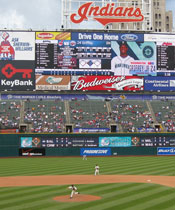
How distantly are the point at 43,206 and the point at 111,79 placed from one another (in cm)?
4377

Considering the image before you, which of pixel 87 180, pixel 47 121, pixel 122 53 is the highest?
pixel 122 53

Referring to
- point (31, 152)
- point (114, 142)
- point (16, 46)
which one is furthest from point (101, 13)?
point (31, 152)

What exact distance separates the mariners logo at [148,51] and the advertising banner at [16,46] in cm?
1750

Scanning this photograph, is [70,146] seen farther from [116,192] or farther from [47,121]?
[116,192]

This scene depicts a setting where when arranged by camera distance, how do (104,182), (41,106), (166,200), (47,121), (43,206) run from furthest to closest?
1. (41,106)
2. (47,121)
3. (104,182)
4. (166,200)
5. (43,206)

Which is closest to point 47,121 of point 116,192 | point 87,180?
point 87,180

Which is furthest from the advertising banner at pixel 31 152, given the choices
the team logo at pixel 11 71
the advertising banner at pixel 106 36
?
the advertising banner at pixel 106 36

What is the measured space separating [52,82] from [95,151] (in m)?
14.2

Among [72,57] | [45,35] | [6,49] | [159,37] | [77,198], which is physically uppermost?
[159,37]

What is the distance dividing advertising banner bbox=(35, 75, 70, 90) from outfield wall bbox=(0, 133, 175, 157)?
11.1 metres

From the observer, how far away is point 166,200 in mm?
19969

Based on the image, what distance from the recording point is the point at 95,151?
2055 inches

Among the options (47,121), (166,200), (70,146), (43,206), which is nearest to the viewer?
(43,206)

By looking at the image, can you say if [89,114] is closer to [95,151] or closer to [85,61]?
[85,61]
